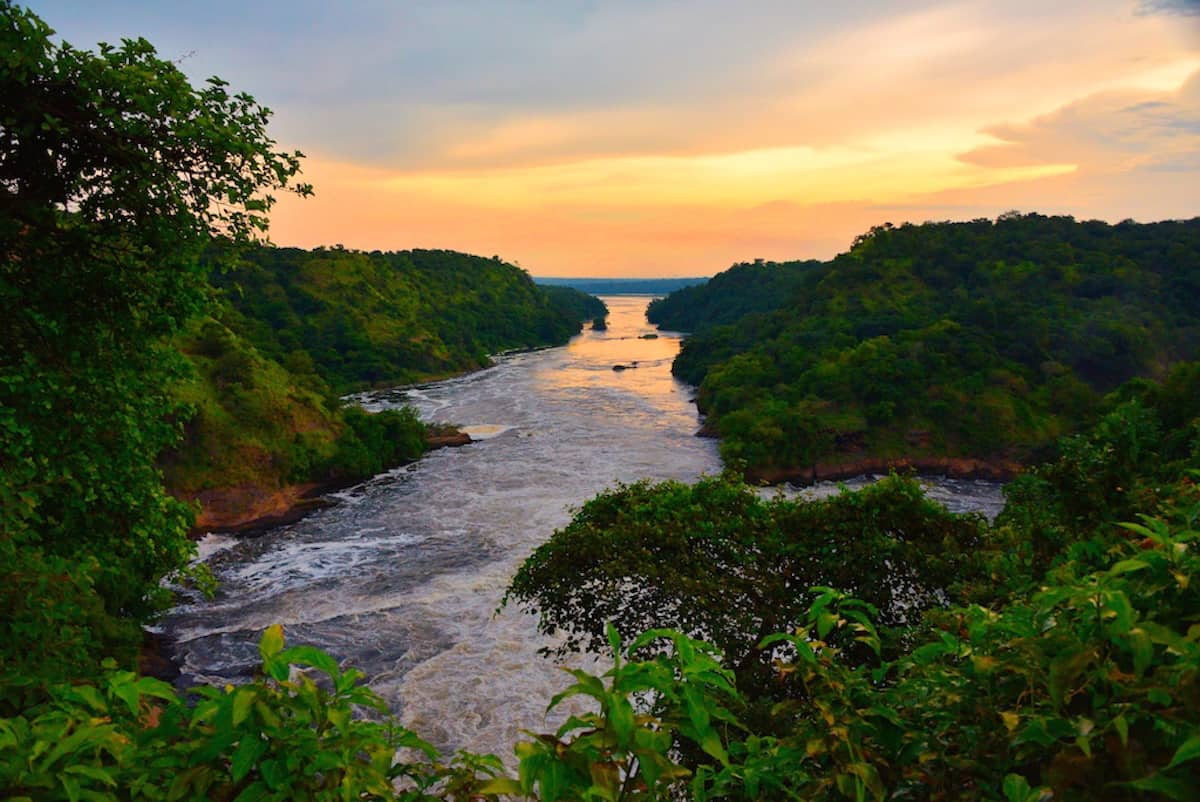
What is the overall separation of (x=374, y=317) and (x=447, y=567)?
214 feet

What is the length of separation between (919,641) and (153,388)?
9.17m

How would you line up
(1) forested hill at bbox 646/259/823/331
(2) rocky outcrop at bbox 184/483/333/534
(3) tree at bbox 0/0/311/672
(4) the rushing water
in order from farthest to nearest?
(1) forested hill at bbox 646/259/823/331, (2) rocky outcrop at bbox 184/483/333/534, (4) the rushing water, (3) tree at bbox 0/0/311/672

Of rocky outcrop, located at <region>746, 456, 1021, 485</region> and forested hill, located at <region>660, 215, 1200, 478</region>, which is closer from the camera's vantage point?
rocky outcrop, located at <region>746, 456, 1021, 485</region>

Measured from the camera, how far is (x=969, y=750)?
241 centimetres

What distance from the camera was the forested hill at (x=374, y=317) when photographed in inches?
2997

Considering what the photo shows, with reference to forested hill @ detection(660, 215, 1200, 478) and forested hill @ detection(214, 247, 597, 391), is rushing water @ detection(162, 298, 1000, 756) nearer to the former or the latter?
forested hill @ detection(660, 215, 1200, 478)

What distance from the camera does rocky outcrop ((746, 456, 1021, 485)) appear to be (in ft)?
144

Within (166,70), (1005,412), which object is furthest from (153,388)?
(1005,412)

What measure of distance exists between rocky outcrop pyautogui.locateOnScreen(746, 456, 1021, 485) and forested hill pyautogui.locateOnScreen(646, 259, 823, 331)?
86933 millimetres

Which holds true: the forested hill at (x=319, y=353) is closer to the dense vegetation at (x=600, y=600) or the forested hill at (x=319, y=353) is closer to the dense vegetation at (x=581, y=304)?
the dense vegetation at (x=600, y=600)

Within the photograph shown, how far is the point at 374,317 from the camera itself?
87062 mm

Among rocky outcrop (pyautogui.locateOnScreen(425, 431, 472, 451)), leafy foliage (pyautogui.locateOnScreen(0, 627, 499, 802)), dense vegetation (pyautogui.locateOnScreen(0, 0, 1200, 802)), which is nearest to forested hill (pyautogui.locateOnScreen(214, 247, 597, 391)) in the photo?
rocky outcrop (pyautogui.locateOnScreen(425, 431, 472, 451))

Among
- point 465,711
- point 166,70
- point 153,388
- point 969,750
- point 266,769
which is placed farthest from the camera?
point 465,711

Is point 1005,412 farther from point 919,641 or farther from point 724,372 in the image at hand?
point 919,641
